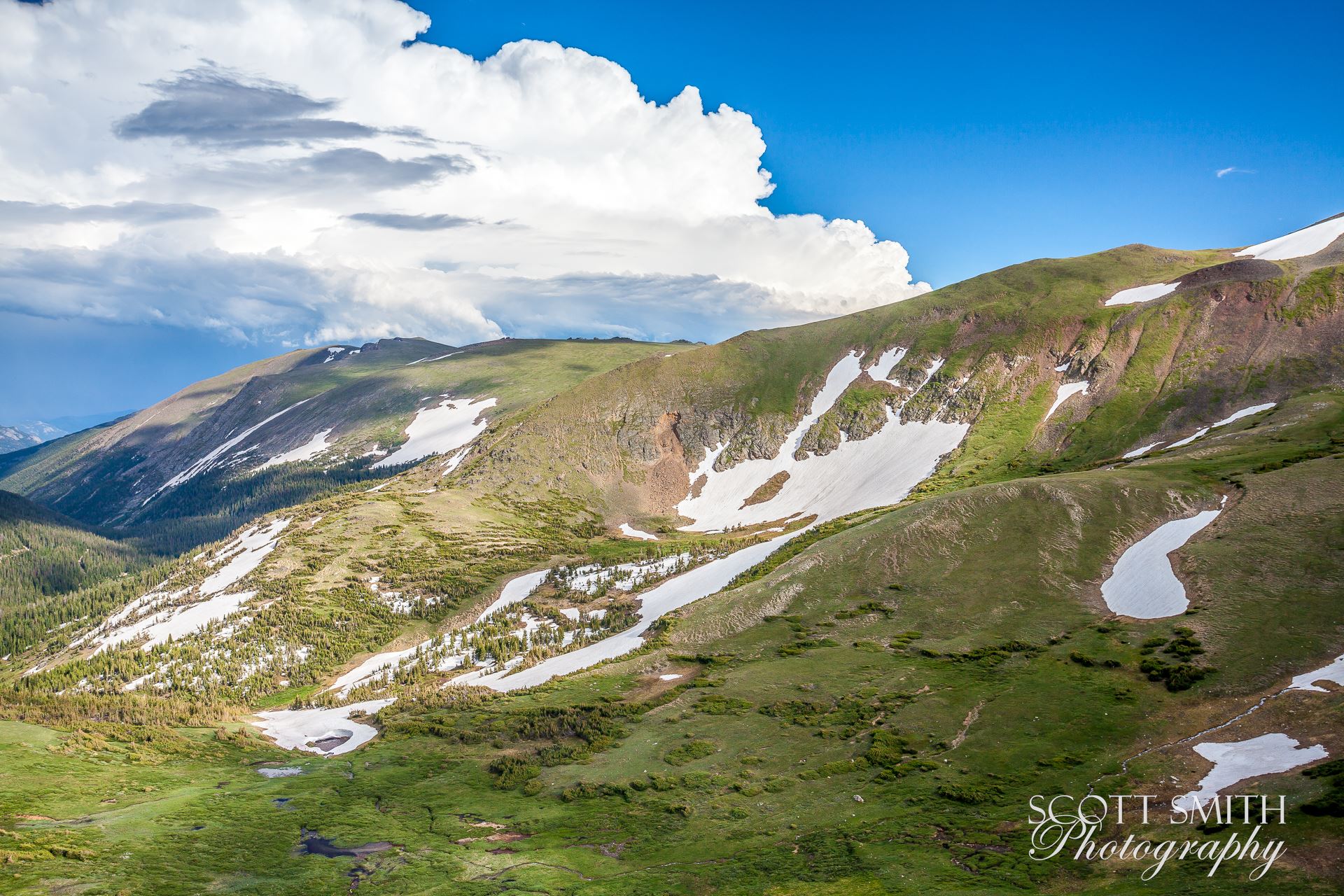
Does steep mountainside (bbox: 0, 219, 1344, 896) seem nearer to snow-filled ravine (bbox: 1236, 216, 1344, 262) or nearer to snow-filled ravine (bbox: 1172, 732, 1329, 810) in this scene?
snow-filled ravine (bbox: 1172, 732, 1329, 810)

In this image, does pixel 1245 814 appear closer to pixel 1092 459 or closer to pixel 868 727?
pixel 868 727

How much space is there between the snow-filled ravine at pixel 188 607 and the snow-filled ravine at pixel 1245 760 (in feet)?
515

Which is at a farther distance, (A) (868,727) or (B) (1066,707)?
(A) (868,727)

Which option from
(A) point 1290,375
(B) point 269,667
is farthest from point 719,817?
(A) point 1290,375

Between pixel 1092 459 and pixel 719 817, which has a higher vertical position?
pixel 1092 459

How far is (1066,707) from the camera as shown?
5303 centimetres

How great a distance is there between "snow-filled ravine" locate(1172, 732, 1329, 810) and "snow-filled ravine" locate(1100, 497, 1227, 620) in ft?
90.0

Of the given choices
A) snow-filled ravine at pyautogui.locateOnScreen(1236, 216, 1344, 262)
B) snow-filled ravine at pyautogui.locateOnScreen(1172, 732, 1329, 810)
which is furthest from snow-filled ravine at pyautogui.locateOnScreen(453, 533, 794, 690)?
snow-filled ravine at pyautogui.locateOnScreen(1236, 216, 1344, 262)

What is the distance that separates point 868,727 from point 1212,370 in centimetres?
15409

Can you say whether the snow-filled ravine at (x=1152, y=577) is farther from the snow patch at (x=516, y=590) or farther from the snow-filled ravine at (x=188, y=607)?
the snow-filled ravine at (x=188, y=607)

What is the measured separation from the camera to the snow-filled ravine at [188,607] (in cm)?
13875

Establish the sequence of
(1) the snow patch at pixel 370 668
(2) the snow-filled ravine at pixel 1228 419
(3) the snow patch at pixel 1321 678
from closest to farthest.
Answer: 1. (3) the snow patch at pixel 1321 678
2. (1) the snow patch at pixel 370 668
3. (2) the snow-filled ravine at pixel 1228 419

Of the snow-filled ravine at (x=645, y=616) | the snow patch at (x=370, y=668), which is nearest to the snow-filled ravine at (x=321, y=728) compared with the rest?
the snow patch at (x=370, y=668)

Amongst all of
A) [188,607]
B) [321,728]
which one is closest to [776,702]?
[321,728]
